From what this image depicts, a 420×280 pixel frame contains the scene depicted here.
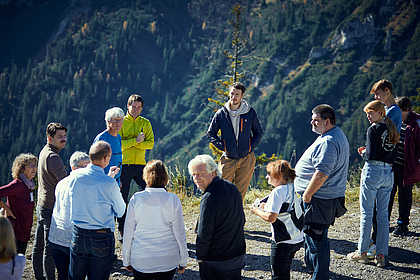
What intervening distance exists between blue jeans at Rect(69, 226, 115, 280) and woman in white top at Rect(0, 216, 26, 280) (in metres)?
0.45

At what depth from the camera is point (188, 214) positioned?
6.23 metres

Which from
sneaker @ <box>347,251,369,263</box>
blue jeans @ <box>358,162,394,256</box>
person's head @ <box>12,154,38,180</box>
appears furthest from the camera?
sneaker @ <box>347,251,369,263</box>

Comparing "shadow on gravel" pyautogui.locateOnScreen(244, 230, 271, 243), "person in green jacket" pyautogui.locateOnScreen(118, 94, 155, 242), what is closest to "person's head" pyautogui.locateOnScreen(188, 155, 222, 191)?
"person in green jacket" pyautogui.locateOnScreen(118, 94, 155, 242)

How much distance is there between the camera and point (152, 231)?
2621 millimetres

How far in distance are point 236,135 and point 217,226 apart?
7.22 ft

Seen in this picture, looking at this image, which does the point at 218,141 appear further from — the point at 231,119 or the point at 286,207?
the point at 286,207

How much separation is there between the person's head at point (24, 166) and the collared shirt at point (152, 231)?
1500mm

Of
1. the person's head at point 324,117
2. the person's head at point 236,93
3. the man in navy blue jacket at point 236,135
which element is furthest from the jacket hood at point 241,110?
the person's head at point 324,117

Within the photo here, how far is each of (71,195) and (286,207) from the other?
180 cm

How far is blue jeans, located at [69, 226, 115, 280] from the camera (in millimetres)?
2725

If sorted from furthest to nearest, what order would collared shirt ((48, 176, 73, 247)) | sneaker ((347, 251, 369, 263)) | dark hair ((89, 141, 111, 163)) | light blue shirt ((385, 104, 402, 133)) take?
light blue shirt ((385, 104, 402, 133))
sneaker ((347, 251, 369, 263))
collared shirt ((48, 176, 73, 247))
dark hair ((89, 141, 111, 163))

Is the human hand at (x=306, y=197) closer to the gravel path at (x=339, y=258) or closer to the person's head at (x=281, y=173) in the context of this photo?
the person's head at (x=281, y=173)

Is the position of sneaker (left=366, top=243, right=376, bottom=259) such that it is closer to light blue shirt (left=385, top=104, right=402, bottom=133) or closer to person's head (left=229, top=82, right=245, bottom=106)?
light blue shirt (left=385, top=104, right=402, bottom=133)

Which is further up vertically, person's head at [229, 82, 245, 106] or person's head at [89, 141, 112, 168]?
person's head at [229, 82, 245, 106]
